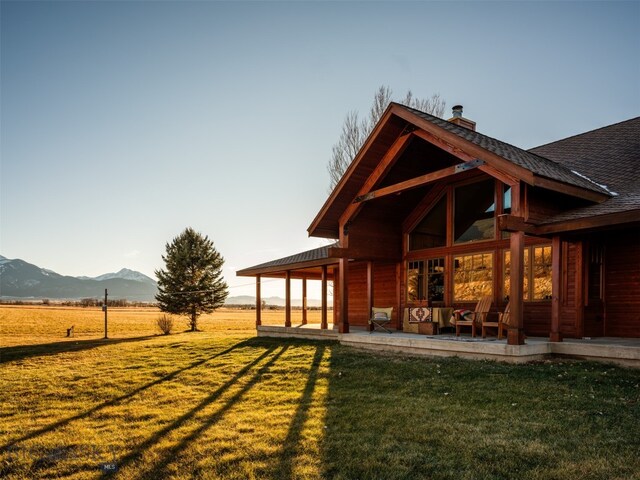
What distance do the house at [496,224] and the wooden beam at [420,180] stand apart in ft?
0.09

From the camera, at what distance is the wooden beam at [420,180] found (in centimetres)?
920

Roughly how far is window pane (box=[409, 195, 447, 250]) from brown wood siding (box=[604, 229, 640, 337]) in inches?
150

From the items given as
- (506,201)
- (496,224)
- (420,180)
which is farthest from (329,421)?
(506,201)

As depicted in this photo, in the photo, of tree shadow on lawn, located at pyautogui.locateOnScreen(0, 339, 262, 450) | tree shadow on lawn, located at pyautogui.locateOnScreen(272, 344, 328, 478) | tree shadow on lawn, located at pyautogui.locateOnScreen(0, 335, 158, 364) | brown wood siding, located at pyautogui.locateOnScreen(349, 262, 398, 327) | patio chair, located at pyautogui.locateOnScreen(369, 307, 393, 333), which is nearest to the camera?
tree shadow on lawn, located at pyautogui.locateOnScreen(272, 344, 328, 478)

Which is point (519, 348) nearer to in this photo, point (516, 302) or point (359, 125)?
point (516, 302)

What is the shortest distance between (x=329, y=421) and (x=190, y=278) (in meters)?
22.0

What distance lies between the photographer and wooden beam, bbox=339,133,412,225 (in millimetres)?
11086

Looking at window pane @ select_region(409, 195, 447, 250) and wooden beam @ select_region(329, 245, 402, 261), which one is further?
window pane @ select_region(409, 195, 447, 250)

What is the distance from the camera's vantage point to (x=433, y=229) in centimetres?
1275

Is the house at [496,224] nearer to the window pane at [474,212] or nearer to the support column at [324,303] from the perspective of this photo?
the window pane at [474,212]

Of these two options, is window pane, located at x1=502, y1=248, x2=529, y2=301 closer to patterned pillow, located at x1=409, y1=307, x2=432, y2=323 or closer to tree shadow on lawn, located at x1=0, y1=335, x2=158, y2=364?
patterned pillow, located at x1=409, y1=307, x2=432, y2=323

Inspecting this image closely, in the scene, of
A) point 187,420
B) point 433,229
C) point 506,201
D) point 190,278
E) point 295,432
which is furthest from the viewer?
point 190,278

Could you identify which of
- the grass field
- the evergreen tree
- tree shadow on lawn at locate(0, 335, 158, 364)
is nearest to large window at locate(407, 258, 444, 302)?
the grass field

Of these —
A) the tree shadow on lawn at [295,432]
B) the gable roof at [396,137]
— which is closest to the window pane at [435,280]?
the gable roof at [396,137]
